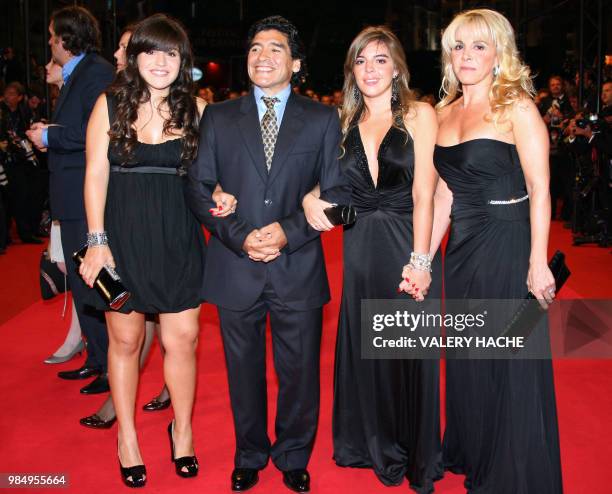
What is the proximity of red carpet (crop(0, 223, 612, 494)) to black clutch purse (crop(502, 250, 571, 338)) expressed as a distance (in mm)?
731

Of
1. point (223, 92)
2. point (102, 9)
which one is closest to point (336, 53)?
point (223, 92)

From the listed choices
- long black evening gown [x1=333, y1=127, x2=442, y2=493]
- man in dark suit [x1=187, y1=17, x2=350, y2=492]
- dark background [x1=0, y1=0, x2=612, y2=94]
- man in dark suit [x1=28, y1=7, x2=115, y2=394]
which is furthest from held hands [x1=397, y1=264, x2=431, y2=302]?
dark background [x1=0, y1=0, x2=612, y2=94]

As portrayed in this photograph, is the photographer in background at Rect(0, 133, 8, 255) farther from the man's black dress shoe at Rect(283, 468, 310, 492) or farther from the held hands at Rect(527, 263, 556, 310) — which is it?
the held hands at Rect(527, 263, 556, 310)

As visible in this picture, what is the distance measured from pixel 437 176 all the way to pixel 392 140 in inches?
9.2

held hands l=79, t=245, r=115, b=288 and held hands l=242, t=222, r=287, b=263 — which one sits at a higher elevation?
held hands l=242, t=222, r=287, b=263

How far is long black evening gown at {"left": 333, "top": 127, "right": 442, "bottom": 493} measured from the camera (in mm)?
3043

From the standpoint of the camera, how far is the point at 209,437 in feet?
11.9

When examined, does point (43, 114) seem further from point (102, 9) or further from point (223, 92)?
point (223, 92)

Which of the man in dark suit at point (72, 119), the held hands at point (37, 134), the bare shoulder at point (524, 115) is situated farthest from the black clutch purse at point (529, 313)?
the held hands at point (37, 134)

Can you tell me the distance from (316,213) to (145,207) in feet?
2.31

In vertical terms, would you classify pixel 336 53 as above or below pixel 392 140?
above

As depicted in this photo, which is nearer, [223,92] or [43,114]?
[43,114]

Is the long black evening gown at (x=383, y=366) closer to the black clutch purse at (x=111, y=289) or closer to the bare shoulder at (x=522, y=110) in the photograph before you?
the bare shoulder at (x=522, y=110)

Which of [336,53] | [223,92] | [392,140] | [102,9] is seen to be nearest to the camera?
[392,140]
